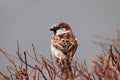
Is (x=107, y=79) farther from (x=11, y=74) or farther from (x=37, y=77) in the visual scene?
(x=11, y=74)

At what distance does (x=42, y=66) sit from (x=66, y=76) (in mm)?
244

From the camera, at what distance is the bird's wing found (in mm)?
5850

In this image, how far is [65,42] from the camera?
6.17 meters

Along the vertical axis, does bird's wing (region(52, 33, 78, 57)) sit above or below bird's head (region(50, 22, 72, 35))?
below

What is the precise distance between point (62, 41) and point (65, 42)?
0.40ft

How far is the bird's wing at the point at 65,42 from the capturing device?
585cm

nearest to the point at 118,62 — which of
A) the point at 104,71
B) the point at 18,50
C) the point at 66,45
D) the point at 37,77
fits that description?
the point at 104,71

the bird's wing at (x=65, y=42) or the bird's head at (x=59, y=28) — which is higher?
the bird's head at (x=59, y=28)

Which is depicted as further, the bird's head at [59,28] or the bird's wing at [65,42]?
the bird's head at [59,28]

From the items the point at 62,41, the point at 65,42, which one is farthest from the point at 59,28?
the point at 65,42

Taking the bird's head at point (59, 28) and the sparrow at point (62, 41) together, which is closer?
the sparrow at point (62, 41)

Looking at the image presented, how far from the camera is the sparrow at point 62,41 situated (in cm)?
585

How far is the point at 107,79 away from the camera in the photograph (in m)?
1.73

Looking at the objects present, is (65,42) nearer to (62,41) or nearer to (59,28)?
(62,41)
